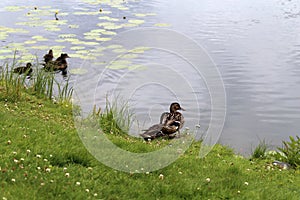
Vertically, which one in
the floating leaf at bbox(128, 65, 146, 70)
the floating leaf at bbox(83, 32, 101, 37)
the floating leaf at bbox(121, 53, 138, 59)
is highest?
the floating leaf at bbox(83, 32, 101, 37)

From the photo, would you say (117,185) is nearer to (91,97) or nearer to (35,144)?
(35,144)

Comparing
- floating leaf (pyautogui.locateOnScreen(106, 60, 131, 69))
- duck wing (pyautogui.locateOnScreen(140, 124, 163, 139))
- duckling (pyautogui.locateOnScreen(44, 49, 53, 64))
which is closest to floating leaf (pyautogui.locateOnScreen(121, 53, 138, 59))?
floating leaf (pyautogui.locateOnScreen(106, 60, 131, 69))

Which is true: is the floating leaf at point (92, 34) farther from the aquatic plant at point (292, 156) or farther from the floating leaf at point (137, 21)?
the aquatic plant at point (292, 156)

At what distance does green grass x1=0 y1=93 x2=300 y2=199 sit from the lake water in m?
3.84

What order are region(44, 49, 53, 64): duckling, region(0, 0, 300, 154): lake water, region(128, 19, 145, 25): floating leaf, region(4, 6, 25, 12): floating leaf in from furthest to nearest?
1. region(4, 6, 25, 12): floating leaf
2. region(128, 19, 145, 25): floating leaf
3. region(44, 49, 53, 64): duckling
4. region(0, 0, 300, 154): lake water

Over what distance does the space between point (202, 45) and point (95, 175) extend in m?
14.0

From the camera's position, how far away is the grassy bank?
5.66 metres

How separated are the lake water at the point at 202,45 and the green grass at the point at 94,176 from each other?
3.84 meters

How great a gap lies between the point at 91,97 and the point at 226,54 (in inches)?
276

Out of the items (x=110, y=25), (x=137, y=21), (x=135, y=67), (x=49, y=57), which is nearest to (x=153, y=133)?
(x=135, y=67)

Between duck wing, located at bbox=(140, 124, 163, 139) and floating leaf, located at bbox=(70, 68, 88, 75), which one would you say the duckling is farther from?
duck wing, located at bbox=(140, 124, 163, 139)

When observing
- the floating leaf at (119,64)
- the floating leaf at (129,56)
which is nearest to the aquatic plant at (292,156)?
the floating leaf at (119,64)

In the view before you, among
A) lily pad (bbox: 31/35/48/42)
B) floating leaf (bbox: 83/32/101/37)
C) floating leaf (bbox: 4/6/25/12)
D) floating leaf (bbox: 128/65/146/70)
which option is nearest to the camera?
floating leaf (bbox: 128/65/146/70)

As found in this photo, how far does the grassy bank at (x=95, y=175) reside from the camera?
566 cm
